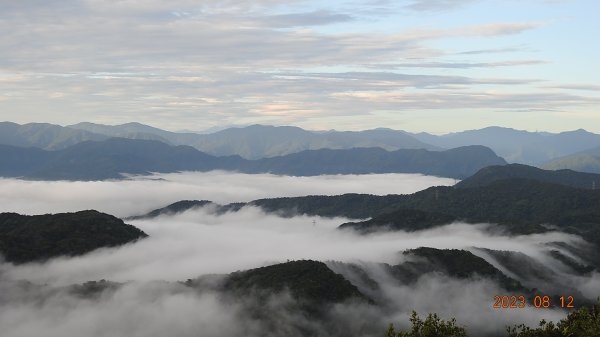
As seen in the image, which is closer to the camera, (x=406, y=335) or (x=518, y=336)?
(x=406, y=335)

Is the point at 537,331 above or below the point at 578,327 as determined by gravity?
below

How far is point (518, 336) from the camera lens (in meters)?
116

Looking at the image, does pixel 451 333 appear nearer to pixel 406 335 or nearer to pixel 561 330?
pixel 406 335

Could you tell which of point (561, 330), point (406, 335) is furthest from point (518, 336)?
point (406, 335)

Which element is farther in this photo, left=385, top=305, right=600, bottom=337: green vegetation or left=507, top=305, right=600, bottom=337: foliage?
left=385, top=305, right=600, bottom=337: green vegetation

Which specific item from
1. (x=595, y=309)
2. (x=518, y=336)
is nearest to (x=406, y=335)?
(x=518, y=336)

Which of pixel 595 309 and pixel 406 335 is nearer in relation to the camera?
pixel 406 335

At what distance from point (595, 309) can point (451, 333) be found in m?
29.2

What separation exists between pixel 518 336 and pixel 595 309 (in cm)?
1458

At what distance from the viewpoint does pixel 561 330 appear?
11056 cm

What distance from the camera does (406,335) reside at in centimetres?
10175

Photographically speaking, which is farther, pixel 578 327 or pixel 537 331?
pixel 537 331

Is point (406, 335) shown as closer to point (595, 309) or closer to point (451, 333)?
point (451, 333)

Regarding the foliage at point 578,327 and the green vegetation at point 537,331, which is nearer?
the foliage at point 578,327
